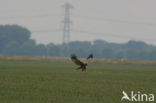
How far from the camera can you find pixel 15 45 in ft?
593

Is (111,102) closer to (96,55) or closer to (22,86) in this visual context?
(22,86)

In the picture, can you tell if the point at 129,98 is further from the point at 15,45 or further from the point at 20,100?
the point at 15,45

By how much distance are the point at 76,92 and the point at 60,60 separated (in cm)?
6537

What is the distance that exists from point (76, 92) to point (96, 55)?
176 meters

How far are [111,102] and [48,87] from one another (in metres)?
4.51

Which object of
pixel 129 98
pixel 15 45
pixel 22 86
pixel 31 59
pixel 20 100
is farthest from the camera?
pixel 15 45

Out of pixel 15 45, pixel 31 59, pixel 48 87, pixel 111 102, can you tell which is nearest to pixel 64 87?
pixel 48 87

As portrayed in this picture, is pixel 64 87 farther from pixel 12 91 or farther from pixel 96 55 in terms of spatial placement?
pixel 96 55

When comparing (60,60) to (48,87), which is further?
(60,60)

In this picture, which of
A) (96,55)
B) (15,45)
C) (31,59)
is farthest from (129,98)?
(96,55)

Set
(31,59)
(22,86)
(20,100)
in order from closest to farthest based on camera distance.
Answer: (20,100), (22,86), (31,59)

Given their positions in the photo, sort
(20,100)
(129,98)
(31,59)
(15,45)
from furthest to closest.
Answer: (15,45), (31,59), (129,98), (20,100)

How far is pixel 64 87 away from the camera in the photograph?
21.9m

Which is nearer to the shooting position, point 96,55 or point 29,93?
point 29,93
